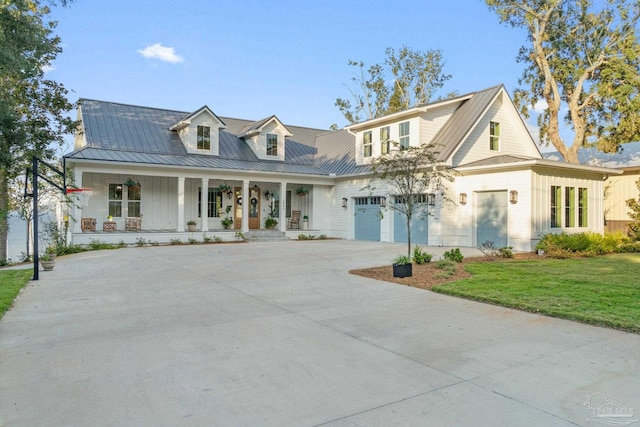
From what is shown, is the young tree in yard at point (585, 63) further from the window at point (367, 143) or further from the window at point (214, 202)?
the window at point (214, 202)

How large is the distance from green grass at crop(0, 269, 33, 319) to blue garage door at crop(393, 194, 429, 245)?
13382mm

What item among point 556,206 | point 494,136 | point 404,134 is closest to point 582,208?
point 556,206

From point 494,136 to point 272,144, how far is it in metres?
11.7

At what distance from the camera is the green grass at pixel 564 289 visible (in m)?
6.13

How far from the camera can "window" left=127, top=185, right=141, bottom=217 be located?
19.8m

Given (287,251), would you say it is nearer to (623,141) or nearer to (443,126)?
(443,126)

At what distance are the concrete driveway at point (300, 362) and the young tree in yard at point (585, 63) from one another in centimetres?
2087

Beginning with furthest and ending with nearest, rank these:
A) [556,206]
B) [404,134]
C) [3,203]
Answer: [404,134] < [3,203] < [556,206]

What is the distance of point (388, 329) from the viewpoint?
5.60m

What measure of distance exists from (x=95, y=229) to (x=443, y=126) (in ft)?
54.4

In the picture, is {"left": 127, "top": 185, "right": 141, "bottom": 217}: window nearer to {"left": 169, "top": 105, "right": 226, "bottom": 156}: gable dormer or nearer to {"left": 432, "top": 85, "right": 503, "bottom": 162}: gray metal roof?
{"left": 169, "top": 105, "right": 226, "bottom": 156}: gable dormer

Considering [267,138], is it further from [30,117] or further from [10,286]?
[10,286]

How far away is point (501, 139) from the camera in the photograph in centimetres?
1931

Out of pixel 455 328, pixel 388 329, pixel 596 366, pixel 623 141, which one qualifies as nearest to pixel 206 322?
pixel 388 329
